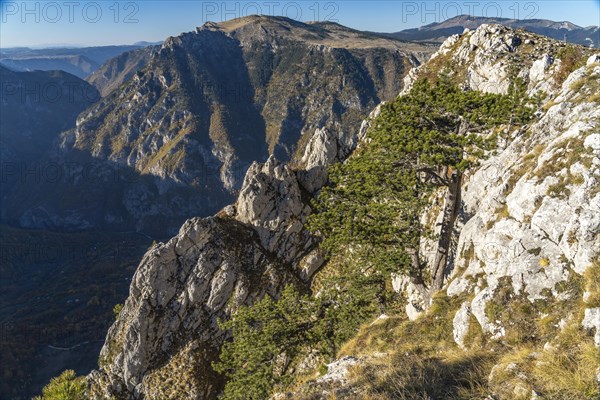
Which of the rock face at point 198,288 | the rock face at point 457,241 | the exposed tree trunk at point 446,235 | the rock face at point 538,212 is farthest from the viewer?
the rock face at point 198,288

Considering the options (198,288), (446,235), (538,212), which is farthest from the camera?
(198,288)

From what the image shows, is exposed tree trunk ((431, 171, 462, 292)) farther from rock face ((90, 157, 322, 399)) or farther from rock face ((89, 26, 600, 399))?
rock face ((90, 157, 322, 399))

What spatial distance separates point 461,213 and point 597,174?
1187cm

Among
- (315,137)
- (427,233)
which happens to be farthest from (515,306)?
(315,137)

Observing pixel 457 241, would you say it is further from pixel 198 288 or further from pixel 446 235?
pixel 198 288

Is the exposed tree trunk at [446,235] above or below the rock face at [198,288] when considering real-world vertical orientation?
above

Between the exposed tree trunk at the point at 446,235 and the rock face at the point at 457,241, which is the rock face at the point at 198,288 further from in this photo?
the exposed tree trunk at the point at 446,235

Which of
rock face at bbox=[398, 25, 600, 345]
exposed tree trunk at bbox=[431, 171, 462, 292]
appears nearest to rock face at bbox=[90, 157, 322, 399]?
exposed tree trunk at bbox=[431, 171, 462, 292]

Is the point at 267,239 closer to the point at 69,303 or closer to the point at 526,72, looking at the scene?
the point at 526,72

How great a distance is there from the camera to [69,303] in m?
198

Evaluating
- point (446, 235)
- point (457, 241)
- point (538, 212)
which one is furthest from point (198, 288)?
point (538, 212)

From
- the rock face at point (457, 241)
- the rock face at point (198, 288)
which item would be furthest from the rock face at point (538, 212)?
the rock face at point (198, 288)

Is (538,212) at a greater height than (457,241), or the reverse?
(538,212)

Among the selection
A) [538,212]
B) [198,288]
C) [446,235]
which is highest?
[538,212]
